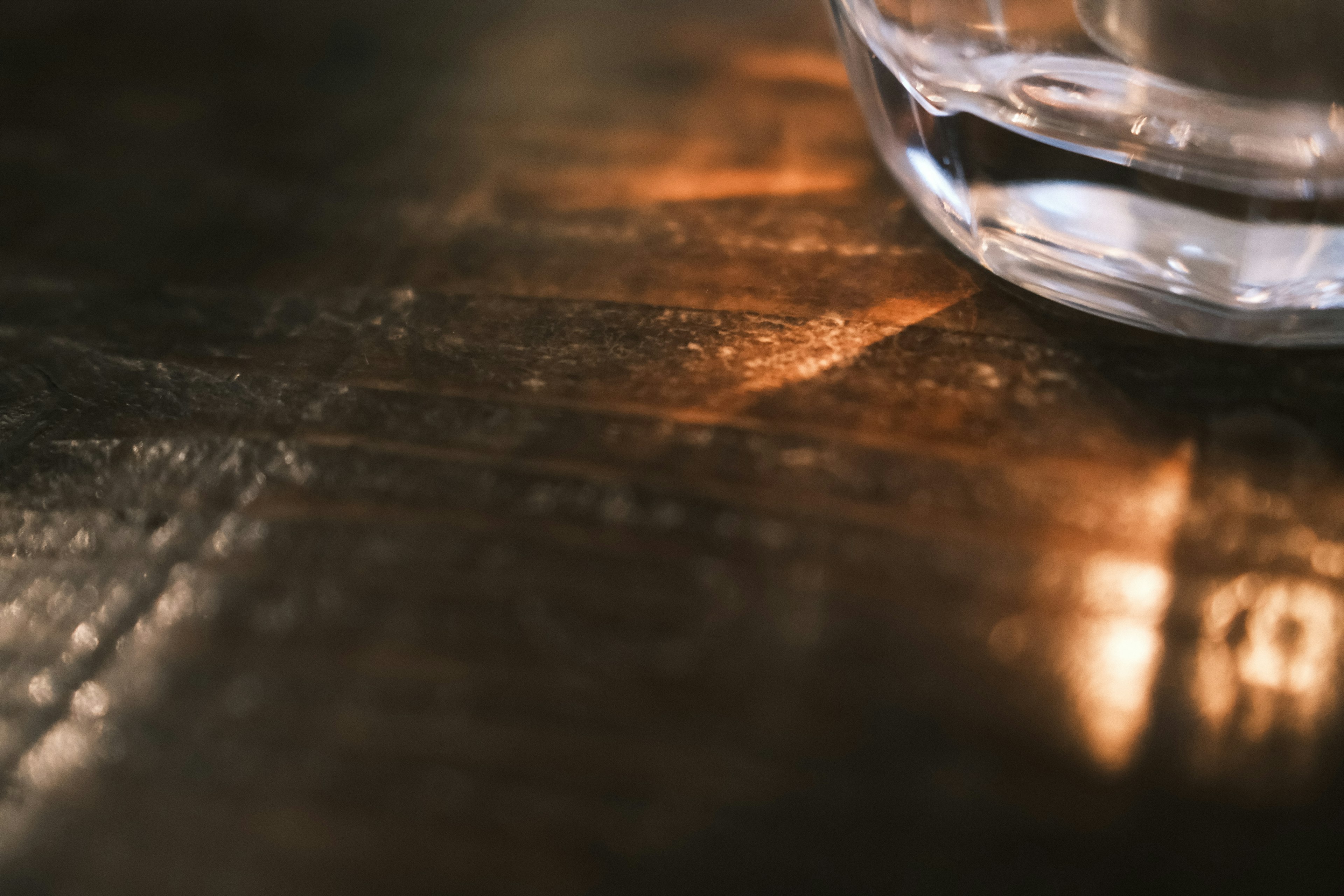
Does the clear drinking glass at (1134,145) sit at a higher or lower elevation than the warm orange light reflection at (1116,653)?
higher

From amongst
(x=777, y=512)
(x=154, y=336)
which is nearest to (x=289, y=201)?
(x=154, y=336)

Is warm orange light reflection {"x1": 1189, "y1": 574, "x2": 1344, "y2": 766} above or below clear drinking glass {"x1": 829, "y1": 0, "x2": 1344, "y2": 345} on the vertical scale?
below

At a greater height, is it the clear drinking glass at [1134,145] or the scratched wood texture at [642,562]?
the clear drinking glass at [1134,145]

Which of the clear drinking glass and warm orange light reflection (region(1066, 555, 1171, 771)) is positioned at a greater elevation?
the clear drinking glass

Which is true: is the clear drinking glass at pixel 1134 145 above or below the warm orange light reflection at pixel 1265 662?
above
